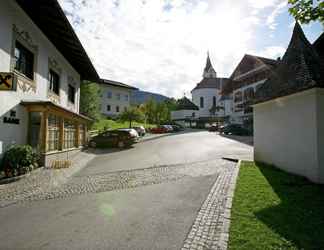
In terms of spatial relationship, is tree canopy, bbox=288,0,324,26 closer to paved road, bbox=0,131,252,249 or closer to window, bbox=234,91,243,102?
paved road, bbox=0,131,252,249

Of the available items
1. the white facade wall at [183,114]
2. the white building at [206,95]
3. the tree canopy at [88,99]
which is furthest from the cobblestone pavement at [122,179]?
the white building at [206,95]

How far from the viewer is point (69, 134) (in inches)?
547

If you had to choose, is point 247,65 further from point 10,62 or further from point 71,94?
point 10,62

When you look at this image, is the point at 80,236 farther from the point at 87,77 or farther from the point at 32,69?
the point at 87,77

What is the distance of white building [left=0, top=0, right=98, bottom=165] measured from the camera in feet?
26.0

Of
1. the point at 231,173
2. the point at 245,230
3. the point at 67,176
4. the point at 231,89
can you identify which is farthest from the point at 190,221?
the point at 231,89

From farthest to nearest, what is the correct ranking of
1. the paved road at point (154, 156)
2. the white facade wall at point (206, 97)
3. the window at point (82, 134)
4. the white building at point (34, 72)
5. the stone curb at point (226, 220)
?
1. the white facade wall at point (206, 97)
2. the window at point (82, 134)
3. the paved road at point (154, 156)
4. the white building at point (34, 72)
5. the stone curb at point (226, 220)

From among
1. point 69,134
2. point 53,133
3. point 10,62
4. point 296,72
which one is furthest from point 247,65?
point 10,62

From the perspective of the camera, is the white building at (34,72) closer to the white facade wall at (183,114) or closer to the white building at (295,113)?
the white building at (295,113)

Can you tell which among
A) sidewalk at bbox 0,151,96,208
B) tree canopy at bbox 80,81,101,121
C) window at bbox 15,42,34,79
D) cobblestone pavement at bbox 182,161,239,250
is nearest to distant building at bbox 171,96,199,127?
tree canopy at bbox 80,81,101,121

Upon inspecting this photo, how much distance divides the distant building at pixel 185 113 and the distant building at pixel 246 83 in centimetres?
2408

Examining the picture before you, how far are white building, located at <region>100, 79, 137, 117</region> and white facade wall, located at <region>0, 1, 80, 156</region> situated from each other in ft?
124

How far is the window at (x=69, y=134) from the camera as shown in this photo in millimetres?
13094

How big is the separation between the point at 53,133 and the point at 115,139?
7.47m
